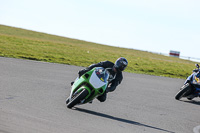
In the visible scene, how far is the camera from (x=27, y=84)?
12234 millimetres

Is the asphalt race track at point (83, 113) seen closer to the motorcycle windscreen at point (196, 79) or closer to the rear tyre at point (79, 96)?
the rear tyre at point (79, 96)

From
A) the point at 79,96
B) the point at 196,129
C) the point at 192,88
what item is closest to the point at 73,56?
the point at 192,88

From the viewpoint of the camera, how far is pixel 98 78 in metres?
8.79

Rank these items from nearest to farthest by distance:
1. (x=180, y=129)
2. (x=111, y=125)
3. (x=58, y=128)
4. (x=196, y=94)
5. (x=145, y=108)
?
(x=58, y=128) < (x=111, y=125) < (x=180, y=129) < (x=145, y=108) < (x=196, y=94)

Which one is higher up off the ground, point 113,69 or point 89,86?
point 113,69

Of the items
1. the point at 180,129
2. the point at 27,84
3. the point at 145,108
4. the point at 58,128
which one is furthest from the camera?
the point at 27,84

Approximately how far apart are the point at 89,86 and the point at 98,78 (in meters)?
0.29

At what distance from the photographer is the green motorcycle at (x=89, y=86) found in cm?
855

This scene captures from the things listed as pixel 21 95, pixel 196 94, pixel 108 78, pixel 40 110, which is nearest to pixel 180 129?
pixel 108 78

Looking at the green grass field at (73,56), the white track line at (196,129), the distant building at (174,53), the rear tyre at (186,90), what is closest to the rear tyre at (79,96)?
the white track line at (196,129)

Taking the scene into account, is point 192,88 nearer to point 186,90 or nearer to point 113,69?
point 186,90

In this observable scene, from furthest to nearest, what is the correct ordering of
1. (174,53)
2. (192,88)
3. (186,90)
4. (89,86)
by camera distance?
(174,53) → (192,88) → (186,90) → (89,86)

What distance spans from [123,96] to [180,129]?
4614mm

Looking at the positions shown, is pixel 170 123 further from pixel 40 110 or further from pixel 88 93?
pixel 40 110
